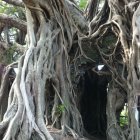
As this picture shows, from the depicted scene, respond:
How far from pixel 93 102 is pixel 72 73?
2.72 ft

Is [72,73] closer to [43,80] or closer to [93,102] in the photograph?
[93,102]

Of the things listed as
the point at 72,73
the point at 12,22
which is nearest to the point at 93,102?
the point at 72,73

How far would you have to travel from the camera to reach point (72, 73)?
15.5ft

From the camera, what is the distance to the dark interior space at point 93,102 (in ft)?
17.1

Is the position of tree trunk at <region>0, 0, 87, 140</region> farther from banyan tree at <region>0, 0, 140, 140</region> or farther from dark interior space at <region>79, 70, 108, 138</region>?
dark interior space at <region>79, 70, 108, 138</region>

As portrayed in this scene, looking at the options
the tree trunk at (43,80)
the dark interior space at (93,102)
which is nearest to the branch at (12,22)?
the tree trunk at (43,80)

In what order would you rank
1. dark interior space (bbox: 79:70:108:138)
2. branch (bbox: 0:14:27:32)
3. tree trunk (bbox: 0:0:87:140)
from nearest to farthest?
tree trunk (bbox: 0:0:87:140), branch (bbox: 0:14:27:32), dark interior space (bbox: 79:70:108:138)

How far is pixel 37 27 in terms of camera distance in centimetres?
417

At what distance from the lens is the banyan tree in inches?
137

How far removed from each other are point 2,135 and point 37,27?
4.46ft

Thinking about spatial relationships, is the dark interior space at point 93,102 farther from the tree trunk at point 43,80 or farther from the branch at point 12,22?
the branch at point 12,22

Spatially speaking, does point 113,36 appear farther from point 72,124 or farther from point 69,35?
point 72,124

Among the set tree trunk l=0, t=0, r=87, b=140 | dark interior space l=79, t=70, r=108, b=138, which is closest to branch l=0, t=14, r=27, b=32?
tree trunk l=0, t=0, r=87, b=140

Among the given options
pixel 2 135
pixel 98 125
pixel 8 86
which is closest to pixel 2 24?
pixel 8 86
